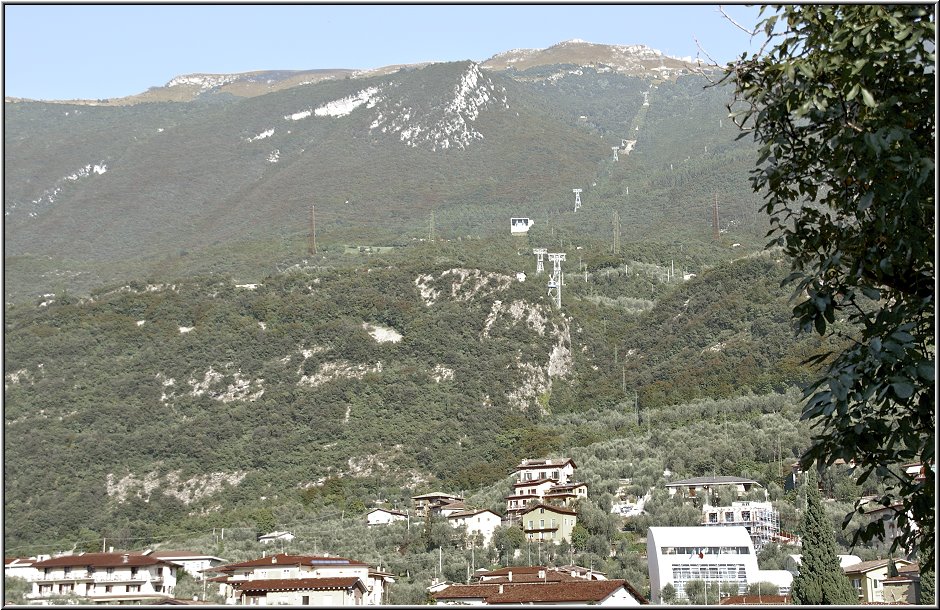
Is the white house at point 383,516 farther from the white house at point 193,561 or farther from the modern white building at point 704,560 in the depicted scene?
the modern white building at point 704,560

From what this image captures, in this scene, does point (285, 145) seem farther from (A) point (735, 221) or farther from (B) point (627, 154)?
(A) point (735, 221)

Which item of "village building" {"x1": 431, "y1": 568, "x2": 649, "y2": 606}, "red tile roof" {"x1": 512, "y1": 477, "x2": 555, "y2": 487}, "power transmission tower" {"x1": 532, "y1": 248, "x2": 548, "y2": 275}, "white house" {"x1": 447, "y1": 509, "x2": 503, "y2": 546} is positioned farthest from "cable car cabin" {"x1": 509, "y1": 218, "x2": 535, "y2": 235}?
"village building" {"x1": 431, "y1": 568, "x2": 649, "y2": 606}

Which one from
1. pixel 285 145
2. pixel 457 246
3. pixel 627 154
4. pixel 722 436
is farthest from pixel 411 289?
pixel 285 145

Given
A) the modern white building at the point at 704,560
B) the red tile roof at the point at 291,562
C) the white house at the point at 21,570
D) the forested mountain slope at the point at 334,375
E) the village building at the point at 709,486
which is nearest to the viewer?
the red tile roof at the point at 291,562

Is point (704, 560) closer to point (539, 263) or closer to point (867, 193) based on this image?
point (867, 193)

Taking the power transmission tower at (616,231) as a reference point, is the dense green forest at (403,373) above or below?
below

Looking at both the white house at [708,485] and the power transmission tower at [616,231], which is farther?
the power transmission tower at [616,231]

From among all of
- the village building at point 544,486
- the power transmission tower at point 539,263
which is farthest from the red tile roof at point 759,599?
the power transmission tower at point 539,263
